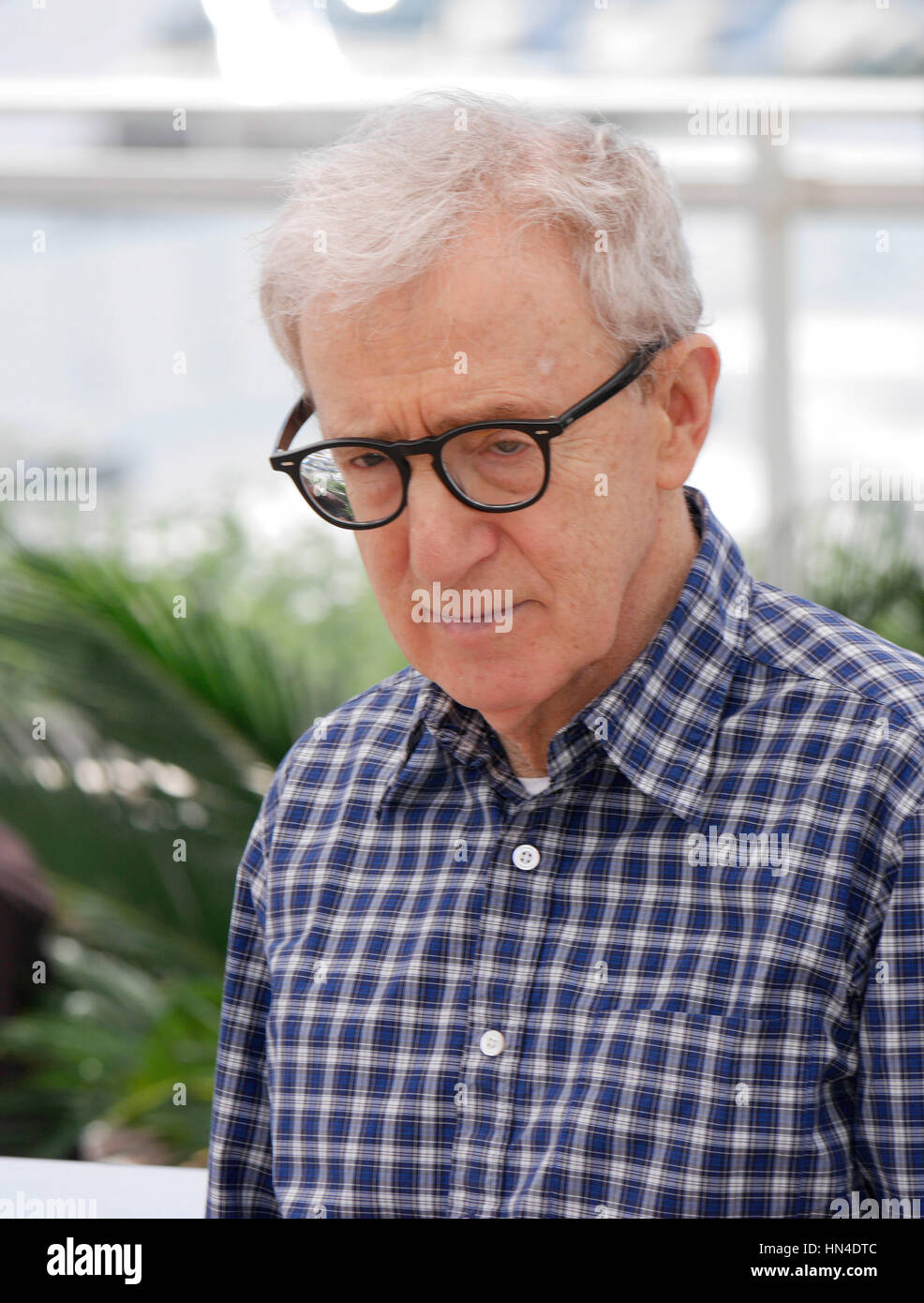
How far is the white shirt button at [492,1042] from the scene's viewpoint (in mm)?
888

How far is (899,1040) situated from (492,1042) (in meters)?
0.27

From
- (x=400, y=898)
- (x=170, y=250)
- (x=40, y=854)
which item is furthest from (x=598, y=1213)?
(x=170, y=250)

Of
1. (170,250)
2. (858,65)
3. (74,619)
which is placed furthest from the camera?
(170,250)

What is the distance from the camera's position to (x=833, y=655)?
896mm

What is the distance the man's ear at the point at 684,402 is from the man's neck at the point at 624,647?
6 centimetres

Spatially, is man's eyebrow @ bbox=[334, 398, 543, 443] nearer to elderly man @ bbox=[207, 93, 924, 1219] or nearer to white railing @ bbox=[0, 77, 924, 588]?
elderly man @ bbox=[207, 93, 924, 1219]

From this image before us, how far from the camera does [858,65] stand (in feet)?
8.44
